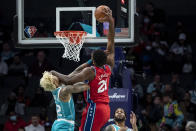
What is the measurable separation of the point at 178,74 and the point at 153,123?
2536 millimetres

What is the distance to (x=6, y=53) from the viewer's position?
15398mm

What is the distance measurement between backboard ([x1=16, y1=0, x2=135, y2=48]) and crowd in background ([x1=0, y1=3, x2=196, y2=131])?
2.79 m

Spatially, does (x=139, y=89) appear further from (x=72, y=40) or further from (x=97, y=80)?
(x=97, y=80)

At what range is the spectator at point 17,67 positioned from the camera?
49.1 ft

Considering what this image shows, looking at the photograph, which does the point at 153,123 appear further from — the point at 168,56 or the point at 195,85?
the point at 168,56

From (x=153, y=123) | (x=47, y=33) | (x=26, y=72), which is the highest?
(x=47, y=33)

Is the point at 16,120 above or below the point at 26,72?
below

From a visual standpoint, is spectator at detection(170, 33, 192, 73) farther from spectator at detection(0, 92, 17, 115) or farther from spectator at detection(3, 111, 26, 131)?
spectator at detection(3, 111, 26, 131)

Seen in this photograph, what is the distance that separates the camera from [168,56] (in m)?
15.5

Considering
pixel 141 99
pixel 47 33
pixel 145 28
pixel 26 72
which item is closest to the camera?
pixel 47 33

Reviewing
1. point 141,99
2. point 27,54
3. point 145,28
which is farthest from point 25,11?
point 145,28

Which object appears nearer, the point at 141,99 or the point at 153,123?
the point at 153,123

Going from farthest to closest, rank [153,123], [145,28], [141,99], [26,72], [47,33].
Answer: [145,28] → [26,72] → [141,99] → [153,123] → [47,33]

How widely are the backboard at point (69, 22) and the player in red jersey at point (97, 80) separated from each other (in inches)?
35.9
